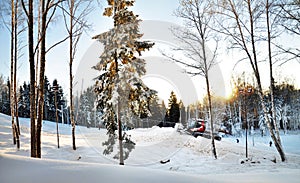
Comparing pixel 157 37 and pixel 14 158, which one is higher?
pixel 157 37

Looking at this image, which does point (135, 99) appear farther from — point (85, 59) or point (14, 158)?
point (14, 158)

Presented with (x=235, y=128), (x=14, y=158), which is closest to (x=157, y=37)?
(x=14, y=158)

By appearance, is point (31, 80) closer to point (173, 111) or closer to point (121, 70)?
point (121, 70)

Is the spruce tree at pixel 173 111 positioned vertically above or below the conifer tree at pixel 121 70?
below

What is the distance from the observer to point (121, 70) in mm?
9125

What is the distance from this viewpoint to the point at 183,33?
10.5 m

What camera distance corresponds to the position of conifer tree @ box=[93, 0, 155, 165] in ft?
29.2

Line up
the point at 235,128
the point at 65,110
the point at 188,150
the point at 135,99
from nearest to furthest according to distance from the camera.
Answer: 1. the point at 135,99
2. the point at 188,150
3. the point at 235,128
4. the point at 65,110

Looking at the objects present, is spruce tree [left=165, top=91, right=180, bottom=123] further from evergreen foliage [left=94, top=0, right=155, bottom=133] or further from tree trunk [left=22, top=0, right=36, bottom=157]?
tree trunk [left=22, top=0, right=36, bottom=157]

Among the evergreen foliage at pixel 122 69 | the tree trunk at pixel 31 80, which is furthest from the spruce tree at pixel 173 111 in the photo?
the tree trunk at pixel 31 80

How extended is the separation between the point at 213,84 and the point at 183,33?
321 centimetres

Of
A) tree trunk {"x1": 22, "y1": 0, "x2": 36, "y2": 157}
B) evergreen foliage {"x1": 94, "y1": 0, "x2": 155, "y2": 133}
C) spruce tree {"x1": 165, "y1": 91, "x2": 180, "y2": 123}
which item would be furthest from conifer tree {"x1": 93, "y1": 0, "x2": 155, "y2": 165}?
spruce tree {"x1": 165, "y1": 91, "x2": 180, "y2": 123}

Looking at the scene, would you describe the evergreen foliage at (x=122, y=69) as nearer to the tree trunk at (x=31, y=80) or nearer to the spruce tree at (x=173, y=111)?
the tree trunk at (x=31, y=80)

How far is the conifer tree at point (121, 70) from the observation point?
8.90 metres
